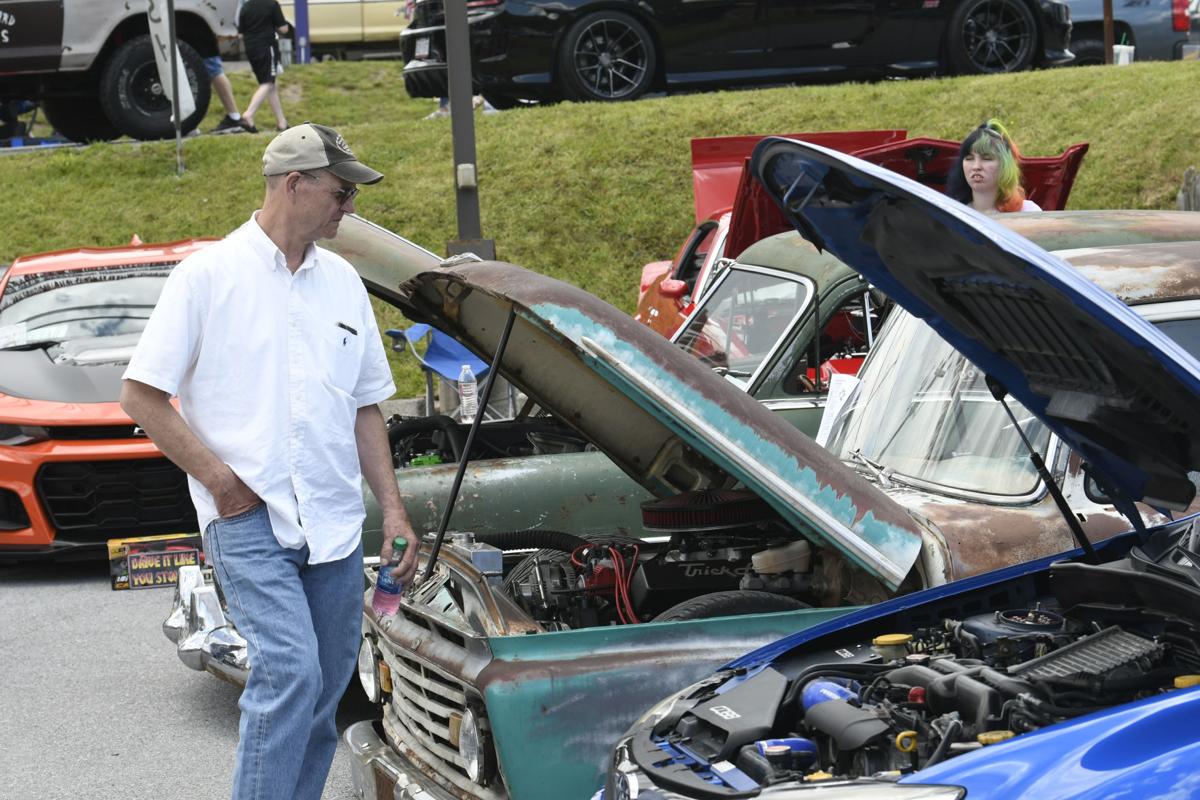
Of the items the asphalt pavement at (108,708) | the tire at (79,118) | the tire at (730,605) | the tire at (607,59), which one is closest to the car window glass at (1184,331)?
the tire at (730,605)

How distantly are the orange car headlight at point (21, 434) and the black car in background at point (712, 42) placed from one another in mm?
7145

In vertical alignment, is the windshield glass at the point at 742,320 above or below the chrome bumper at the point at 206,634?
above

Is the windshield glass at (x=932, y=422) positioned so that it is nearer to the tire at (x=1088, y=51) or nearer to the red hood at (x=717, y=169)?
the red hood at (x=717, y=169)

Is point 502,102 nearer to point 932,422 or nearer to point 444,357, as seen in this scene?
point 444,357

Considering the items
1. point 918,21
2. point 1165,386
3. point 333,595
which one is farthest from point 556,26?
point 1165,386

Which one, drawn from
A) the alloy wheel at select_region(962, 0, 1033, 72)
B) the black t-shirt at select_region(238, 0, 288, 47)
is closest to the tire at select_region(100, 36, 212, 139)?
the black t-shirt at select_region(238, 0, 288, 47)

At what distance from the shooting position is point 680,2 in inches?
558

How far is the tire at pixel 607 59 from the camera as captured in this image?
1442 cm

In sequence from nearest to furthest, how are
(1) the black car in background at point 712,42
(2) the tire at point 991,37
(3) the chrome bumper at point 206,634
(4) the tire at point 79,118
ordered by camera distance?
(3) the chrome bumper at point 206,634, (1) the black car in background at point 712,42, (2) the tire at point 991,37, (4) the tire at point 79,118

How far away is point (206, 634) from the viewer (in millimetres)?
5590

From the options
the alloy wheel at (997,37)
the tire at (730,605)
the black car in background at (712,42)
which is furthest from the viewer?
the alloy wheel at (997,37)

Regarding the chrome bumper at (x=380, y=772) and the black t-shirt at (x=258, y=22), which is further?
the black t-shirt at (x=258, y=22)

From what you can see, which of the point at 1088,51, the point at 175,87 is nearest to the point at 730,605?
the point at 175,87

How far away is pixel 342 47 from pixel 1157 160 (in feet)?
50.0
